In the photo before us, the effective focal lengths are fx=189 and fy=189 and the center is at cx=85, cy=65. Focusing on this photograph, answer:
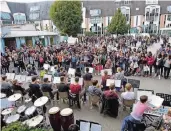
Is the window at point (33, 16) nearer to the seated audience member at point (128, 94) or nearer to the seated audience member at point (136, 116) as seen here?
the seated audience member at point (128, 94)

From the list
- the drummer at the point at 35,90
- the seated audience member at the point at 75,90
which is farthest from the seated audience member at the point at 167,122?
the drummer at the point at 35,90

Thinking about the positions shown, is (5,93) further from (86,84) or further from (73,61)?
(73,61)

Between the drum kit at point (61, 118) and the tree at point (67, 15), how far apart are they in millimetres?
27248

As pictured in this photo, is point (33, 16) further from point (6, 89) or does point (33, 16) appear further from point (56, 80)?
point (6, 89)

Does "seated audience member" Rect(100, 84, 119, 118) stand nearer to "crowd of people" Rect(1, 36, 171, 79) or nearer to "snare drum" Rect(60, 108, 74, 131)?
"snare drum" Rect(60, 108, 74, 131)

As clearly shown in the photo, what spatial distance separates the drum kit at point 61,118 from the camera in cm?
626

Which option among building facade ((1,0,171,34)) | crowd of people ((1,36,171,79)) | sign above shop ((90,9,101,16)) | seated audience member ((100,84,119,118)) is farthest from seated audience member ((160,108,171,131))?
sign above shop ((90,9,101,16))

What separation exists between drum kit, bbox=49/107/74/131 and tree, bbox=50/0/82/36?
1073 inches

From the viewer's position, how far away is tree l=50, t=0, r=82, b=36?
32125 mm

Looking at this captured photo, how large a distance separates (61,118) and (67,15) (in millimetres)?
27894

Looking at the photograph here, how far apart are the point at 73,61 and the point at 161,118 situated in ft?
28.4

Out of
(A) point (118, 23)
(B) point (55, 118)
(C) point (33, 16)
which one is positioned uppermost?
(C) point (33, 16)

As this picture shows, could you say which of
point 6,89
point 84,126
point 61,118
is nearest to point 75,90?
point 61,118

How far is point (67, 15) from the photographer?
32.2 metres
